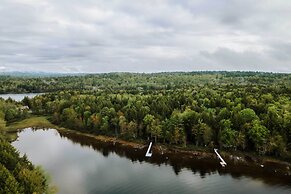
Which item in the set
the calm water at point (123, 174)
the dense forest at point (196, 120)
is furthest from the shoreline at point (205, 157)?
the calm water at point (123, 174)

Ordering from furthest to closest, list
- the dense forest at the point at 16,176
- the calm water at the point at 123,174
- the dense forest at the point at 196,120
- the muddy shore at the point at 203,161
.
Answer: the dense forest at the point at 196,120 → the muddy shore at the point at 203,161 → the calm water at the point at 123,174 → the dense forest at the point at 16,176

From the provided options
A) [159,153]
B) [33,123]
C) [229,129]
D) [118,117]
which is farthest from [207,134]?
[33,123]

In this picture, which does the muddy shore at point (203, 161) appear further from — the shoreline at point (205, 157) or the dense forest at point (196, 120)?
the dense forest at point (196, 120)

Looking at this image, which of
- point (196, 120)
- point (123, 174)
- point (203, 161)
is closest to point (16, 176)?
point (123, 174)

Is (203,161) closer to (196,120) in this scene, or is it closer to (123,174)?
(196,120)

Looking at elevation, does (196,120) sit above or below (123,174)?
above

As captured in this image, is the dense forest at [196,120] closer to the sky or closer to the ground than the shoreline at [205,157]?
closer to the sky

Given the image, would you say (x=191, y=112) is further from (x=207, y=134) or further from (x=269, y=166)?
(x=269, y=166)

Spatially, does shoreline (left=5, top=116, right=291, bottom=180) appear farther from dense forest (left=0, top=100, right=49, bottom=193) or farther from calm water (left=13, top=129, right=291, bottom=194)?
dense forest (left=0, top=100, right=49, bottom=193)
